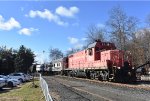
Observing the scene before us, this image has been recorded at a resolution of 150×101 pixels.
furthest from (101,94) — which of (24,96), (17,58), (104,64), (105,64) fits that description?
(17,58)

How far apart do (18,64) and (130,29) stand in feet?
107

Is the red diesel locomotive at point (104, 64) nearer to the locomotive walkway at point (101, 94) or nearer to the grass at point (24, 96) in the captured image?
the locomotive walkway at point (101, 94)

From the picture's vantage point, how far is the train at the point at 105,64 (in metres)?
31.7

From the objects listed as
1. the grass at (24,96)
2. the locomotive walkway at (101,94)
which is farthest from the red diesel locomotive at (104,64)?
the grass at (24,96)

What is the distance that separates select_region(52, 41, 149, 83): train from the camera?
31.7 metres

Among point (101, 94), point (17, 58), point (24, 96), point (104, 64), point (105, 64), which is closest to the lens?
point (101, 94)

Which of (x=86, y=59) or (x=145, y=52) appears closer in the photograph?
(x=86, y=59)

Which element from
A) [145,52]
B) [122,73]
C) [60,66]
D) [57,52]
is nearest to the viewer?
[122,73]

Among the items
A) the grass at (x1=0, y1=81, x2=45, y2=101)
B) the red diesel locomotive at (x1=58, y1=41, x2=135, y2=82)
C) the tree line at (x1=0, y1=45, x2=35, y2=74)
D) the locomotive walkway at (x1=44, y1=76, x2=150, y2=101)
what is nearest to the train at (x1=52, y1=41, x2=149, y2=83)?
the red diesel locomotive at (x1=58, y1=41, x2=135, y2=82)

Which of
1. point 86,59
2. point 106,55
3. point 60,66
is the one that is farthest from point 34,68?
point 60,66

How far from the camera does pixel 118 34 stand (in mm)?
71188

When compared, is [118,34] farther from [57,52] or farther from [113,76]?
[57,52]

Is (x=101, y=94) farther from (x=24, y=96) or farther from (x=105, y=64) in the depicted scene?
(x=105, y=64)

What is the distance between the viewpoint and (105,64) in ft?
111
